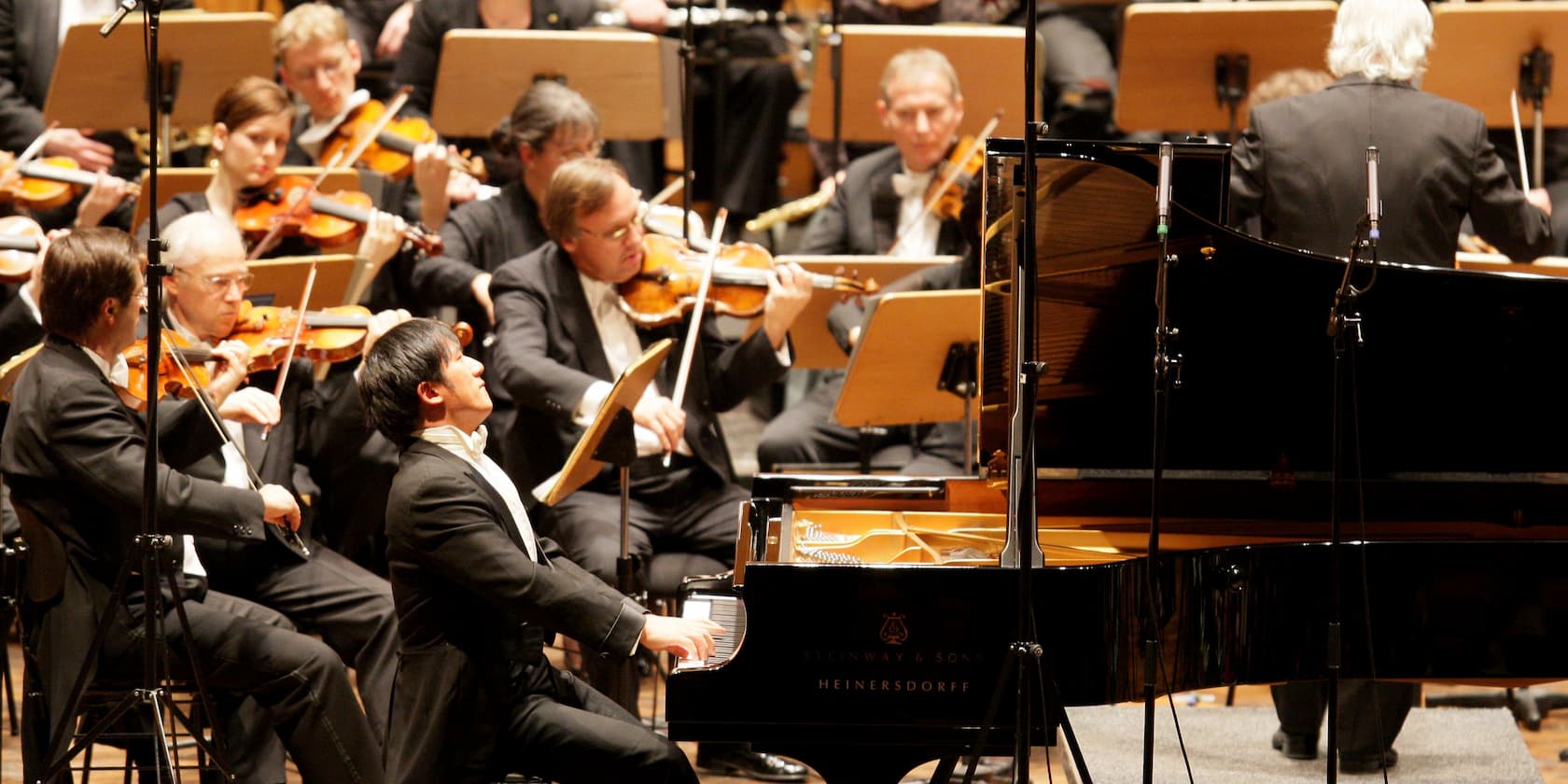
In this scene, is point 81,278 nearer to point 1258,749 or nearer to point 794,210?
point 794,210

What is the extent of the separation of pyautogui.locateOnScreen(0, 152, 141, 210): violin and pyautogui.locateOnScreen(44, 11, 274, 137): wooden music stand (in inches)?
9.6

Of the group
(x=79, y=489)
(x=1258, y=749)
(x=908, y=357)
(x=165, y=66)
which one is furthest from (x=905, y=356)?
(x=165, y=66)

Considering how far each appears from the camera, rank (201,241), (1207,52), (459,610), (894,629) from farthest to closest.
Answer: (1207,52) → (201,241) → (459,610) → (894,629)

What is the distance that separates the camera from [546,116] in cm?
480

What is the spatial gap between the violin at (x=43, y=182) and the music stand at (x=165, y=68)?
0.24 metres

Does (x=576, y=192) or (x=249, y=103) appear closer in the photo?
(x=576, y=192)

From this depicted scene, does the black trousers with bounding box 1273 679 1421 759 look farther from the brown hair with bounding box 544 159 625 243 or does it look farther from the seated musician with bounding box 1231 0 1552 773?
the brown hair with bounding box 544 159 625 243

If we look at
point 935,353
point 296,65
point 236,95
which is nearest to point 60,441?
point 236,95

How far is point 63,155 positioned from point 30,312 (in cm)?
103

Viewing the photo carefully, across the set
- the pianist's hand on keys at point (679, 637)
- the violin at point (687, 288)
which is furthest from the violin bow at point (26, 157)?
the pianist's hand on keys at point (679, 637)

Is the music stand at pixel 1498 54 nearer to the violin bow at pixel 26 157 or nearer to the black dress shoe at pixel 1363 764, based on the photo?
the violin bow at pixel 26 157

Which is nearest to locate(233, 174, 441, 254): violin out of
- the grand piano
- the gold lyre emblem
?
the grand piano

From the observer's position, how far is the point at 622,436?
365 cm

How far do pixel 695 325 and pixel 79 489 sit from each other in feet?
4.71
